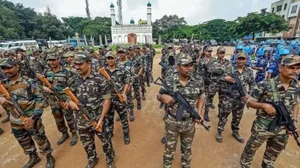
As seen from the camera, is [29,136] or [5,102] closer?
[5,102]

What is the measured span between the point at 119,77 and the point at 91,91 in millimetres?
1149

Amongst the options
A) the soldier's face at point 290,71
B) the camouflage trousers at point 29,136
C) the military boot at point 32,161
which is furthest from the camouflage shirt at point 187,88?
the military boot at point 32,161

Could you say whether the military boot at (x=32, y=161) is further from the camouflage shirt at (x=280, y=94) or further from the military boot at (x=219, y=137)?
the camouflage shirt at (x=280, y=94)

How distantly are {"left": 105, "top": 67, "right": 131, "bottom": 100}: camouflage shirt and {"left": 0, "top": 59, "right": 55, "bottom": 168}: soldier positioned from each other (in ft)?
4.44

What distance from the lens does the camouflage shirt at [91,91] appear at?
2.49 meters

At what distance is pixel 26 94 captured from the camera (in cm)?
261

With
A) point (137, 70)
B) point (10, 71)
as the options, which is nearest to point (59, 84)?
point (10, 71)

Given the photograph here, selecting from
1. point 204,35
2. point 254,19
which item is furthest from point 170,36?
point 254,19

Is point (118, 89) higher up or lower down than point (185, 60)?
lower down

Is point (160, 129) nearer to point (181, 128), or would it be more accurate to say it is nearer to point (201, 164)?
point (201, 164)

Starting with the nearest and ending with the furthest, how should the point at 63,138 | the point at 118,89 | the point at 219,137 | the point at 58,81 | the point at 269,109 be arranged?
1. the point at 269,109
2. the point at 58,81
3. the point at 118,89
4. the point at 219,137
5. the point at 63,138

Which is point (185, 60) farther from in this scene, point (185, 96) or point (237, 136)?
point (237, 136)

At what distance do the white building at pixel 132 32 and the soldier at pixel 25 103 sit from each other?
40.4 meters

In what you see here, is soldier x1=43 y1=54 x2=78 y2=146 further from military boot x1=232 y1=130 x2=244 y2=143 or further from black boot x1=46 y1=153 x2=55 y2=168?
military boot x1=232 y1=130 x2=244 y2=143
